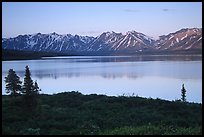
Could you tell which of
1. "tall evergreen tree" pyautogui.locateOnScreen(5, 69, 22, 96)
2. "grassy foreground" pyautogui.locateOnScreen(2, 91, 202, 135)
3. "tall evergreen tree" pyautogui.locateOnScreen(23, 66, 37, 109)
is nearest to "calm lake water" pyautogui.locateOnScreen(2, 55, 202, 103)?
"grassy foreground" pyautogui.locateOnScreen(2, 91, 202, 135)

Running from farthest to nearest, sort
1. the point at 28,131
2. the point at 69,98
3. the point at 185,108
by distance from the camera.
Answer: the point at 69,98 < the point at 185,108 < the point at 28,131

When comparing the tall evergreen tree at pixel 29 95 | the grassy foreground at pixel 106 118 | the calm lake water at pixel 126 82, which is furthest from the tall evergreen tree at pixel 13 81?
the calm lake water at pixel 126 82

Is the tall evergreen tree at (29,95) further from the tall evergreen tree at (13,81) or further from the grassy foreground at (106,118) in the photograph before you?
the tall evergreen tree at (13,81)

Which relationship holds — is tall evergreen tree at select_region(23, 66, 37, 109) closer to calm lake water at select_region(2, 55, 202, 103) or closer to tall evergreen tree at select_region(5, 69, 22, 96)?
tall evergreen tree at select_region(5, 69, 22, 96)

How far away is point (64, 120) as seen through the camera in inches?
687

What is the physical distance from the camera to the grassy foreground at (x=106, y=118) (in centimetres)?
1446

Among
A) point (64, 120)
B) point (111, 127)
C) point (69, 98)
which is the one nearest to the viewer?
point (111, 127)

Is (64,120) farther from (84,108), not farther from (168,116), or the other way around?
(168,116)

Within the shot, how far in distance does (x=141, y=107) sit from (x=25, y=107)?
7743mm

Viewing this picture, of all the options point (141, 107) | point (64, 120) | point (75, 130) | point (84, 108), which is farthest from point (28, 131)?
point (141, 107)

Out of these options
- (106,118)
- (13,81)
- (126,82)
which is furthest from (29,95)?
(126,82)

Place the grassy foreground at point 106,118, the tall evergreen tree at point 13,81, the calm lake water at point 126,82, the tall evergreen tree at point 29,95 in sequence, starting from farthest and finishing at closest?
the calm lake water at point 126,82
the tall evergreen tree at point 13,81
the tall evergreen tree at point 29,95
the grassy foreground at point 106,118

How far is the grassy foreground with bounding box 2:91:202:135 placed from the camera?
1446 centimetres

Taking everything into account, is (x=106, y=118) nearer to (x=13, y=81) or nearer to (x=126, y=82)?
(x=13, y=81)
